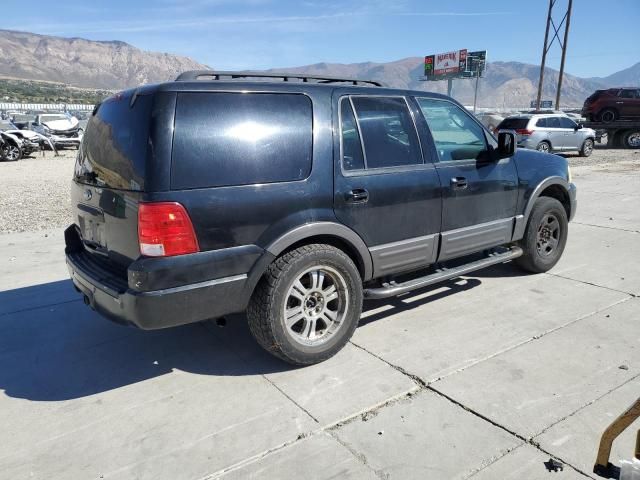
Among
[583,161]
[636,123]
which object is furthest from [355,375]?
[636,123]

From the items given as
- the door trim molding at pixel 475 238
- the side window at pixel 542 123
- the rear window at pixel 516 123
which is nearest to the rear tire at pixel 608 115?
the side window at pixel 542 123

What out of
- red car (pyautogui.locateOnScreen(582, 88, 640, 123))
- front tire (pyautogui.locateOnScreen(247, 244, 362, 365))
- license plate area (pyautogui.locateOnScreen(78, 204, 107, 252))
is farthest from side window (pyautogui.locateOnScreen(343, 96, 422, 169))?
red car (pyautogui.locateOnScreen(582, 88, 640, 123))

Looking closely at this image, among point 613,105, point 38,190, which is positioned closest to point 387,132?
point 38,190

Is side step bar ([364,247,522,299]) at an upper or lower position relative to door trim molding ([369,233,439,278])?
lower

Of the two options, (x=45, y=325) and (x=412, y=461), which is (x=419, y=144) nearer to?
(x=412, y=461)

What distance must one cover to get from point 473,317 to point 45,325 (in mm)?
3612

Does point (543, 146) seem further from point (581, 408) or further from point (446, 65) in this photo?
point (446, 65)

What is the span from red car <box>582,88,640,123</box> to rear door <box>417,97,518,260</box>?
2210 cm

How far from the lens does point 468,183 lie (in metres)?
4.48

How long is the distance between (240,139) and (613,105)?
24.8 meters

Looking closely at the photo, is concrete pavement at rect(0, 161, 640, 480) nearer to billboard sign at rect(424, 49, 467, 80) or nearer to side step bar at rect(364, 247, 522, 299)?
side step bar at rect(364, 247, 522, 299)

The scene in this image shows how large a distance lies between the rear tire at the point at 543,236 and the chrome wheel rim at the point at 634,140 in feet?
70.1

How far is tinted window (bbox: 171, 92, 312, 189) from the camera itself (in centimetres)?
307

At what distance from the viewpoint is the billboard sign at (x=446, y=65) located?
63531mm
